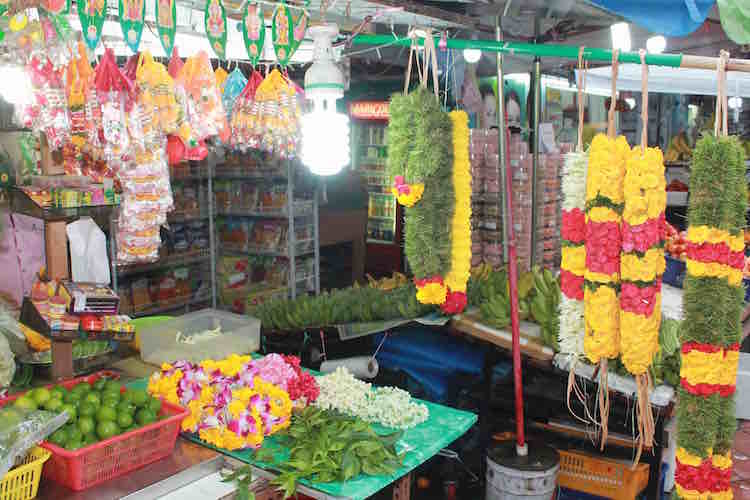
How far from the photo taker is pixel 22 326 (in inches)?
125

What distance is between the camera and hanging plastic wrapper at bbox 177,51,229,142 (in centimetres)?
259

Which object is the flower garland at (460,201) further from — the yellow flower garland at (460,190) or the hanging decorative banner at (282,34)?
the hanging decorative banner at (282,34)

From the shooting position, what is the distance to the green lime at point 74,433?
231cm

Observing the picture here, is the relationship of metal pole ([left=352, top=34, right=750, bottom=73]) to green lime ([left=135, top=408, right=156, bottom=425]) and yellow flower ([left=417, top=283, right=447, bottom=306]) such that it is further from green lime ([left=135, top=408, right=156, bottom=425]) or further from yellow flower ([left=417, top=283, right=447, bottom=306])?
green lime ([left=135, top=408, right=156, bottom=425])

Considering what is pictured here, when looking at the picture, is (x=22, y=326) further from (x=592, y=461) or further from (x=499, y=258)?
(x=499, y=258)

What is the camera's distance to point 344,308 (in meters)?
4.44

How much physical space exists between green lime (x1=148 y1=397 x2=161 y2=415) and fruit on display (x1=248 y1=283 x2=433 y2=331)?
1.88 m

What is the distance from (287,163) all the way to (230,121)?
3.30 m

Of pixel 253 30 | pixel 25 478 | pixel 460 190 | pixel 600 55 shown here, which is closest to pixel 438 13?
pixel 460 190

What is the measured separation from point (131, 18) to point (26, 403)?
4.71 feet

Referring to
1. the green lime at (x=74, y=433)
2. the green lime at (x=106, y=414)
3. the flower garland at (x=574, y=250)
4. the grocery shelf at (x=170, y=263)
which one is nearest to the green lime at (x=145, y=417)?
the green lime at (x=106, y=414)

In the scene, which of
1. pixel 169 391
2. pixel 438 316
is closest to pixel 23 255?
pixel 169 391

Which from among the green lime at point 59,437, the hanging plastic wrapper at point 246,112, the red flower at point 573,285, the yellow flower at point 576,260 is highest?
the hanging plastic wrapper at point 246,112

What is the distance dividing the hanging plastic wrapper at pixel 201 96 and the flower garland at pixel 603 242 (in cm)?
152
